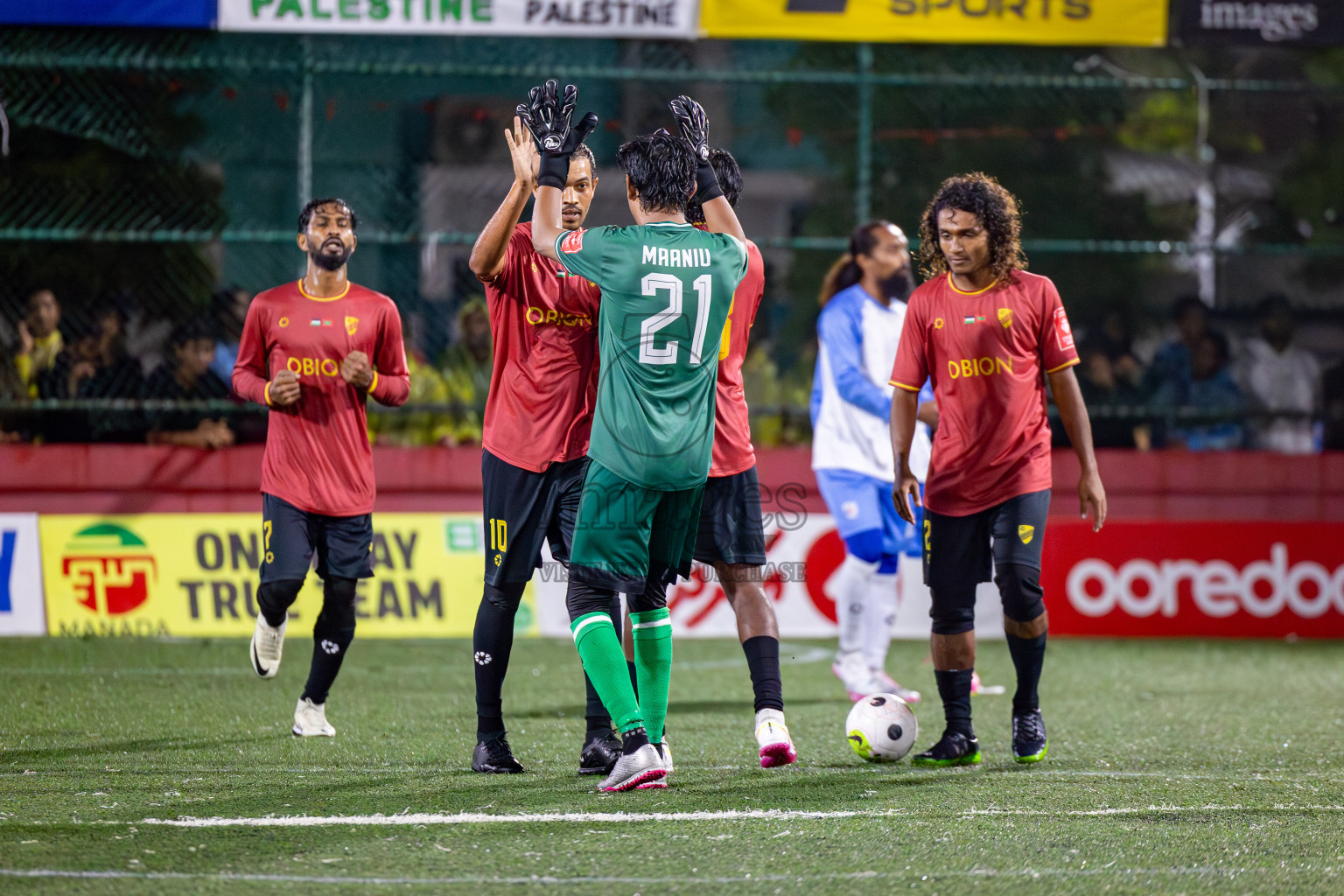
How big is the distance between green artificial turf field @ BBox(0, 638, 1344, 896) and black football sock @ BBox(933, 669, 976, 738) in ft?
0.61

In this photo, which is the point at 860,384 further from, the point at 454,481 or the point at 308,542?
the point at 454,481

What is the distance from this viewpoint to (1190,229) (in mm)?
12727

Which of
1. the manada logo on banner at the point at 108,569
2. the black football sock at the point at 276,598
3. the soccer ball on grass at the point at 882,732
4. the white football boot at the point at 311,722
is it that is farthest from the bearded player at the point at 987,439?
the manada logo on banner at the point at 108,569

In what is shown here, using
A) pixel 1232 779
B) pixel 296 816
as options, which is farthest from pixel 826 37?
pixel 296 816

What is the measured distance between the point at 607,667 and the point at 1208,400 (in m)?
8.34

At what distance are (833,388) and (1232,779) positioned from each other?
3169 mm

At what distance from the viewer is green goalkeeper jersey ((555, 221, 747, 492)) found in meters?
4.88

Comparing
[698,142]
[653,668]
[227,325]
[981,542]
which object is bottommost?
[653,668]

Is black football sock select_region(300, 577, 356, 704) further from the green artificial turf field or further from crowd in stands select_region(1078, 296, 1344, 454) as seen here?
crowd in stands select_region(1078, 296, 1344, 454)

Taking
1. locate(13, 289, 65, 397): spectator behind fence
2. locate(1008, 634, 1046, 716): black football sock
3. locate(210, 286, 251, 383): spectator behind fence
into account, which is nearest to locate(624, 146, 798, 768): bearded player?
locate(1008, 634, 1046, 716): black football sock

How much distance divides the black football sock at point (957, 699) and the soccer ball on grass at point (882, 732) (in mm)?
146

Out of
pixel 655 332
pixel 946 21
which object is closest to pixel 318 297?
pixel 655 332

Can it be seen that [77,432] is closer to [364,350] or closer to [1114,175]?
[364,350]

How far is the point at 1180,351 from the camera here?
12.2m
